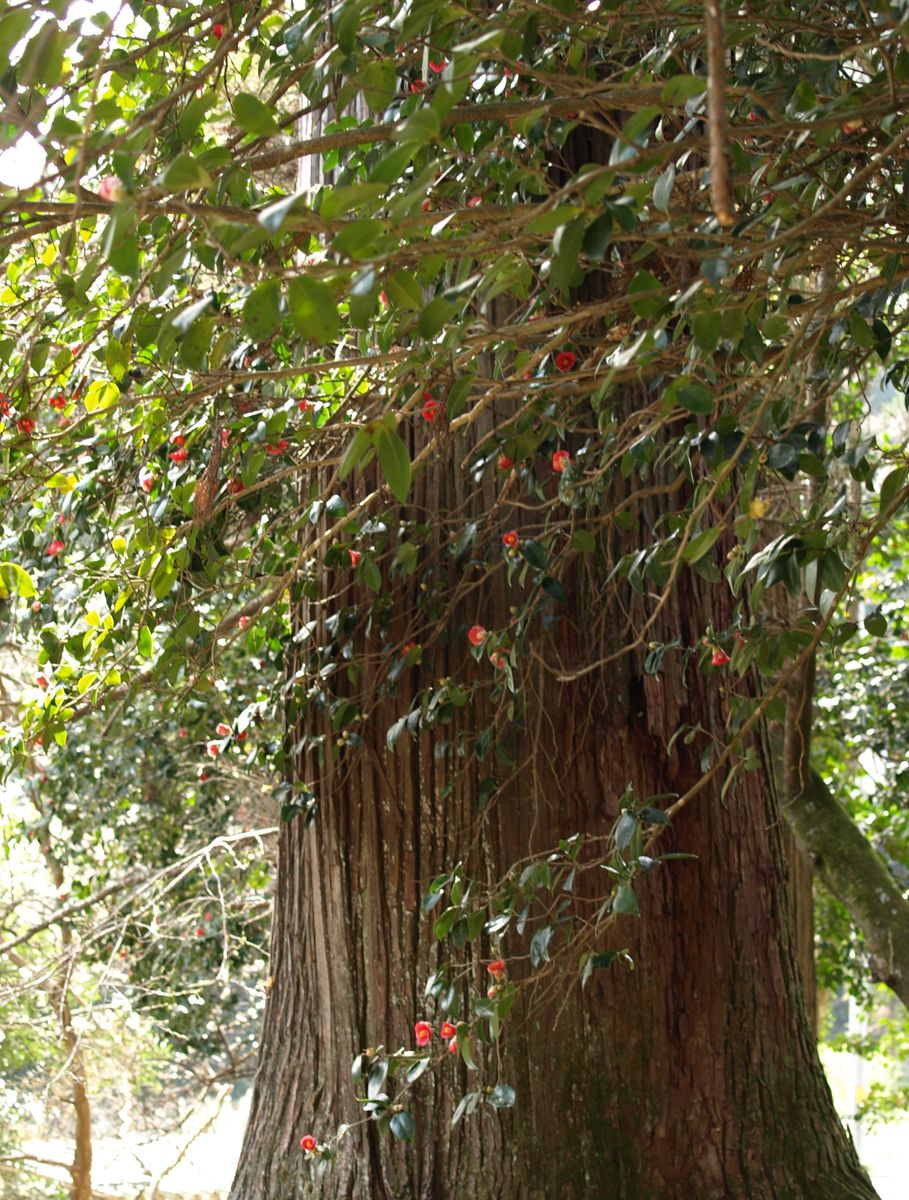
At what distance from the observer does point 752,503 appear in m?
1.92

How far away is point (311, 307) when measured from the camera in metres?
1.31

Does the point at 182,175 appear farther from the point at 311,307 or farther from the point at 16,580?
the point at 16,580

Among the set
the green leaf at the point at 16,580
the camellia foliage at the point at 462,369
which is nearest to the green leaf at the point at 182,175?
the camellia foliage at the point at 462,369

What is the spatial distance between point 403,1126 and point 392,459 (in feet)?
4.67

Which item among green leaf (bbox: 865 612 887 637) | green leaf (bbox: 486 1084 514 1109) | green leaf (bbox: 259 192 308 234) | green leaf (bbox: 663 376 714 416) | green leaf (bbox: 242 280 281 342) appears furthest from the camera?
green leaf (bbox: 486 1084 514 1109)

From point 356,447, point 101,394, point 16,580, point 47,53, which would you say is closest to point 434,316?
point 356,447

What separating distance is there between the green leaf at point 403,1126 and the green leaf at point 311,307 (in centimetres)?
159

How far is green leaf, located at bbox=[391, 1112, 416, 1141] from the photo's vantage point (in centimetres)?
235

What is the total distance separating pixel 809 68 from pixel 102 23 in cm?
115

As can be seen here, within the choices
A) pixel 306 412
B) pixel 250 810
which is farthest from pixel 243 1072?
pixel 306 412

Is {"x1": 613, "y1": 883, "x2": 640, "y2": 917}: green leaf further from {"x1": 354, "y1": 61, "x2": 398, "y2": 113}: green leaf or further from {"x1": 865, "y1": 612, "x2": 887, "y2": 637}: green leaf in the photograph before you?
{"x1": 354, "y1": 61, "x2": 398, "y2": 113}: green leaf

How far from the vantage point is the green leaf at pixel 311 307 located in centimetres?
131

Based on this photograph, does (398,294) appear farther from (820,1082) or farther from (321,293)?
(820,1082)

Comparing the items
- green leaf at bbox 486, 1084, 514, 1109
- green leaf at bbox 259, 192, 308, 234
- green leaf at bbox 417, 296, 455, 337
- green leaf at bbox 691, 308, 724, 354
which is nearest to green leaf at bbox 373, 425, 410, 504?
green leaf at bbox 417, 296, 455, 337
